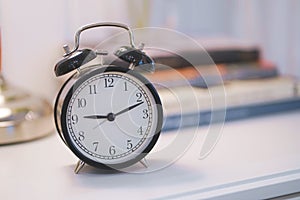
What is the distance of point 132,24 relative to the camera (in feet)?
3.57

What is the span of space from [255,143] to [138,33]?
0.40 m

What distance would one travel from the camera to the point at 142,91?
640mm

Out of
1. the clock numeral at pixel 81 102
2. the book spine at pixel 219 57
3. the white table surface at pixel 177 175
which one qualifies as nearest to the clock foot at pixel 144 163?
the white table surface at pixel 177 175

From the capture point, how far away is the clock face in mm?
626

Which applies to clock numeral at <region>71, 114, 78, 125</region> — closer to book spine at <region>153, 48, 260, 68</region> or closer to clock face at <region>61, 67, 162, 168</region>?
clock face at <region>61, 67, 162, 168</region>

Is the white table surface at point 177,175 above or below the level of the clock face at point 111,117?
below

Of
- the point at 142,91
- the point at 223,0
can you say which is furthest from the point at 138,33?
the point at 142,91

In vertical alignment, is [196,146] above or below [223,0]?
below

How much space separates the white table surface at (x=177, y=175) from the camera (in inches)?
23.1

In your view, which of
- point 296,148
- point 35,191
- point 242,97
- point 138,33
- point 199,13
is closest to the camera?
point 35,191

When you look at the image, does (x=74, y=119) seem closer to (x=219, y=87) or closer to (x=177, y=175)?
(x=177, y=175)

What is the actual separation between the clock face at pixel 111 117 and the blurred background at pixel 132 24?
40cm

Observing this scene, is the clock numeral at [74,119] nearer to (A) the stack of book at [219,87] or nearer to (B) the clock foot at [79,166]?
(B) the clock foot at [79,166]

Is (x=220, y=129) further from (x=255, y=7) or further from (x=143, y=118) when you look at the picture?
(x=255, y=7)
